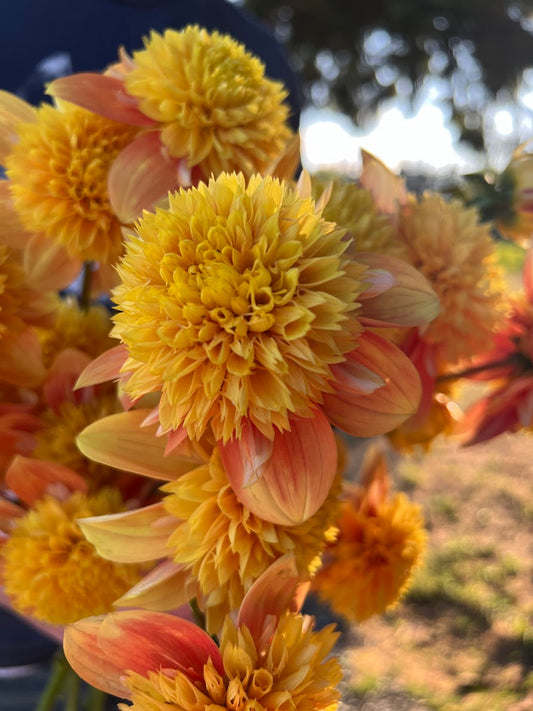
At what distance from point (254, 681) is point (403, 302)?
0.31ft

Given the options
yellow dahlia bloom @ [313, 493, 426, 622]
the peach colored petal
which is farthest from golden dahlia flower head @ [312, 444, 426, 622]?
the peach colored petal

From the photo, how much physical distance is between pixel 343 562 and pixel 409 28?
87cm

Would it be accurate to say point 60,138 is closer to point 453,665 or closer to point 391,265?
point 391,265

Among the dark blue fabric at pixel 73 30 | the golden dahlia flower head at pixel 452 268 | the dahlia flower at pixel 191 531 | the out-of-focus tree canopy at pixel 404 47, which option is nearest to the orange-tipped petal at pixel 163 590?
the dahlia flower at pixel 191 531

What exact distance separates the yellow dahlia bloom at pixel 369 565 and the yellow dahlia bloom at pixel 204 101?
0.13 metres

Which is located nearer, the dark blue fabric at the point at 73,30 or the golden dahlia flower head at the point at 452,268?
the golden dahlia flower head at the point at 452,268

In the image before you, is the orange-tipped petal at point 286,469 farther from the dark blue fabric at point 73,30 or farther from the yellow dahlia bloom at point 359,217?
the dark blue fabric at point 73,30

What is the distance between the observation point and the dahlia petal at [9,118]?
22 centimetres

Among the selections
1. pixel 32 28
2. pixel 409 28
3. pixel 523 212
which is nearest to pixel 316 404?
pixel 523 212

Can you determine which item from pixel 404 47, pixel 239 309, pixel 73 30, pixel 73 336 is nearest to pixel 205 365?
pixel 239 309

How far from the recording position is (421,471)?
63 cm

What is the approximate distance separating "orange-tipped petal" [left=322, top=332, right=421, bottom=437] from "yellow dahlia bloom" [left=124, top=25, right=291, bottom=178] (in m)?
0.08

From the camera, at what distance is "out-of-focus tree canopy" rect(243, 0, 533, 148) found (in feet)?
2.91

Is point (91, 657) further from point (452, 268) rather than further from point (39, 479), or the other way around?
point (452, 268)
